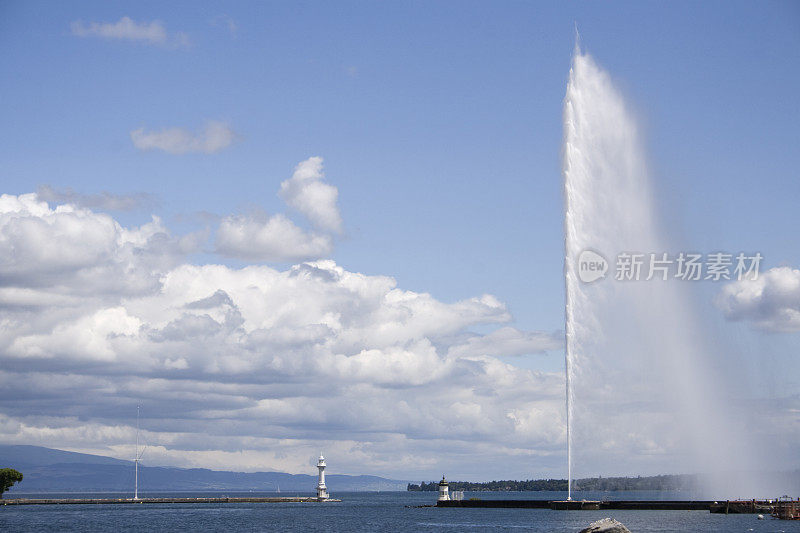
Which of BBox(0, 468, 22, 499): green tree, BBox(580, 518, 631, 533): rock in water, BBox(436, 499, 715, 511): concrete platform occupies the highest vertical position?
BBox(580, 518, 631, 533): rock in water

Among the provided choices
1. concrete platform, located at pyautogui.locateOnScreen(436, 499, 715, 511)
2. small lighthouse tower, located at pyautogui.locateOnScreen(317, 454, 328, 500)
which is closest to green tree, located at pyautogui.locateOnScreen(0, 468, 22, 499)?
small lighthouse tower, located at pyautogui.locateOnScreen(317, 454, 328, 500)

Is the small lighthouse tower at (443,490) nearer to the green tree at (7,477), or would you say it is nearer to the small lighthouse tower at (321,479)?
the small lighthouse tower at (321,479)

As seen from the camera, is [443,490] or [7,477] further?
[7,477]

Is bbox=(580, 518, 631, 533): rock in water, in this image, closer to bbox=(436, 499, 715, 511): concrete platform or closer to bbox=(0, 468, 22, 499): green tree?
bbox=(436, 499, 715, 511): concrete platform

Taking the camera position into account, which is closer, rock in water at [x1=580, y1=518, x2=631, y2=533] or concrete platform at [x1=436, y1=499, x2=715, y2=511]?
rock in water at [x1=580, y1=518, x2=631, y2=533]

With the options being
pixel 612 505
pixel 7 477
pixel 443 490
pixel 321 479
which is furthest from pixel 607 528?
pixel 7 477

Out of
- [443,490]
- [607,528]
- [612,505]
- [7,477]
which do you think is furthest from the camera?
[7,477]

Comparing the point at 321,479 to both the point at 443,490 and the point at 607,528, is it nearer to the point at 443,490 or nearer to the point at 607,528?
the point at 443,490

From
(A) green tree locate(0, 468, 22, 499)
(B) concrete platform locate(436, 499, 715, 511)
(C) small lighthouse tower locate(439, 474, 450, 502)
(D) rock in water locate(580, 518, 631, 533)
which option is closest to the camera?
(D) rock in water locate(580, 518, 631, 533)

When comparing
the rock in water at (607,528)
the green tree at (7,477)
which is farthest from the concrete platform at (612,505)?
the green tree at (7,477)

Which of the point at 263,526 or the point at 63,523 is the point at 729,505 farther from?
the point at 63,523

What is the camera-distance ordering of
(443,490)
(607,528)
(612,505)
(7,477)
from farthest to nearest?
(7,477) < (443,490) < (612,505) < (607,528)

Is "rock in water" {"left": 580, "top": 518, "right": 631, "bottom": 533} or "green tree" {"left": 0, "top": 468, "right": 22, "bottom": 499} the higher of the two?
"rock in water" {"left": 580, "top": 518, "right": 631, "bottom": 533}

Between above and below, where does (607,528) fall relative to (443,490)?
above
